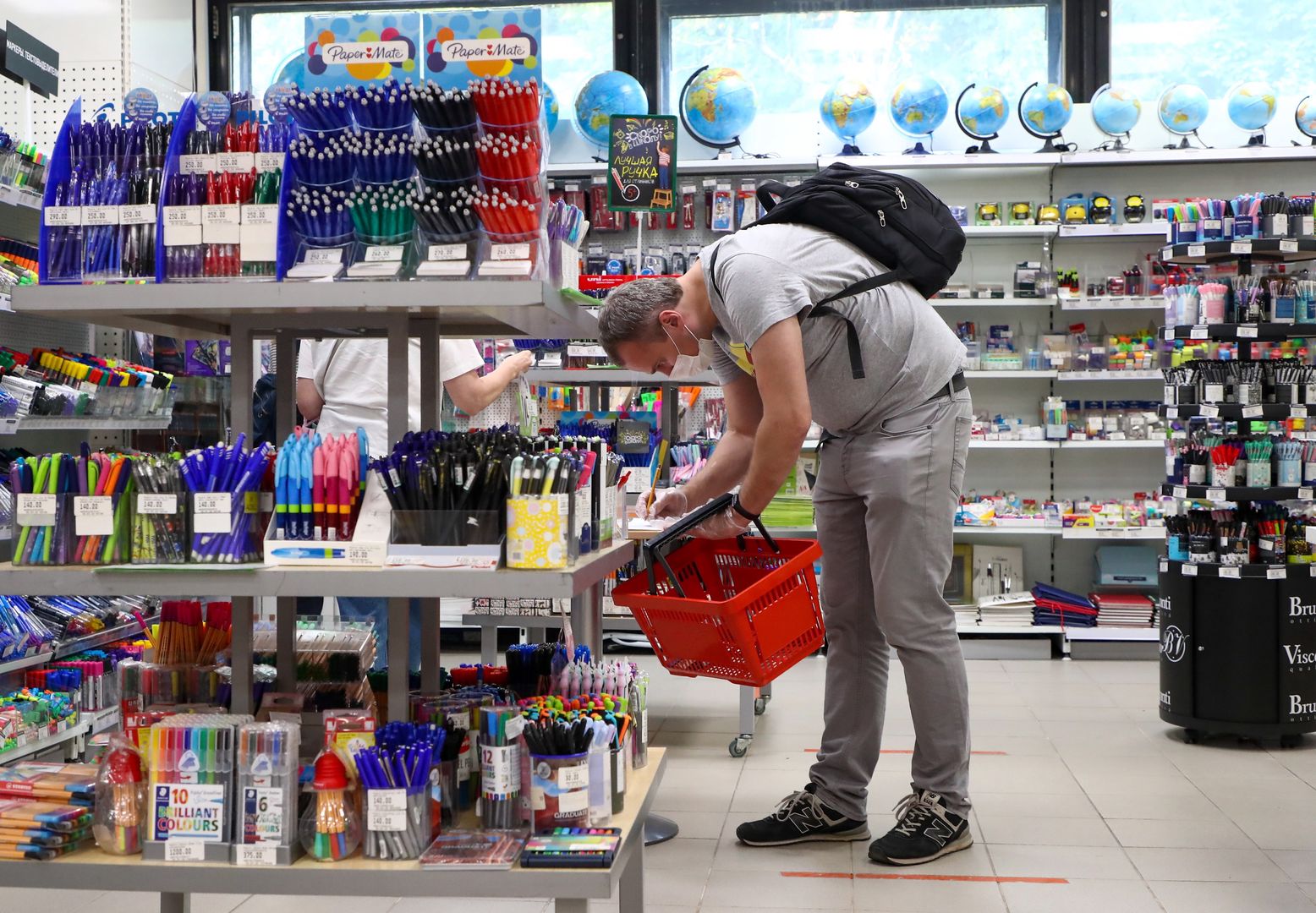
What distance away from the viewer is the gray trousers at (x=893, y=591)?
2.94m

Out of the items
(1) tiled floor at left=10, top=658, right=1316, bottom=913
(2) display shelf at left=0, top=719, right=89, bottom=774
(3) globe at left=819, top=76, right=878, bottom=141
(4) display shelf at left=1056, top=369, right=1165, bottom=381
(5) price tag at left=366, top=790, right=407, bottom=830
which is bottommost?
(1) tiled floor at left=10, top=658, right=1316, bottom=913

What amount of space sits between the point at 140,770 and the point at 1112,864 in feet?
7.75

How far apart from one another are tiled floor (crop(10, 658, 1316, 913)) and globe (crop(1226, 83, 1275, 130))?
3.29 metres

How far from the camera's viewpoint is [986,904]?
2826mm

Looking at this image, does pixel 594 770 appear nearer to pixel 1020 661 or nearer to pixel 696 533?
pixel 696 533

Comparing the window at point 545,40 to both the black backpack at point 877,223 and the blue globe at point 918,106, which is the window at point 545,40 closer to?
the blue globe at point 918,106

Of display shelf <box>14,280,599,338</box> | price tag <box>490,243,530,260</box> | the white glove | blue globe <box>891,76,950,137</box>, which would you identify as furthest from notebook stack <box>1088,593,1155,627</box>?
price tag <box>490,243,530,260</box>

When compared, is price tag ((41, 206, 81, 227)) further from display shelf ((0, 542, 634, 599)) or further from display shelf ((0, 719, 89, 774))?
display shelf ((0, 719, 89, 774))

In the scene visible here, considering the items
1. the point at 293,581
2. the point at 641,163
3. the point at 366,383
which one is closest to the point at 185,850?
the point at 293,581

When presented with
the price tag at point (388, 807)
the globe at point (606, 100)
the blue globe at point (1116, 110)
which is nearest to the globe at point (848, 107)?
the globe at point (606, 100)

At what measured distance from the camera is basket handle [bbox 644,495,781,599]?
2719 mm

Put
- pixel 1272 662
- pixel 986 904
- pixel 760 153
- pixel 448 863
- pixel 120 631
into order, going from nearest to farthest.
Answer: pixel 448 863 → pixel 986 904 → pixel 1272 662 → pixel 120 631 → pixel 760 153

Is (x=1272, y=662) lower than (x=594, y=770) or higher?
lower

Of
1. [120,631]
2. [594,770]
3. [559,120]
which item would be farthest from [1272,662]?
[559,120]
